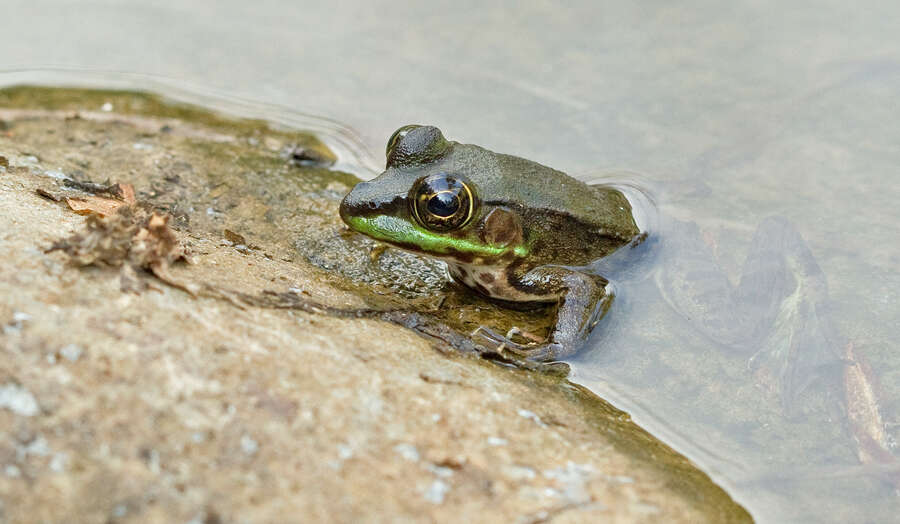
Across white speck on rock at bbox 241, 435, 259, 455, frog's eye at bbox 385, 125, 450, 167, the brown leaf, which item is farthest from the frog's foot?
the brown leaf

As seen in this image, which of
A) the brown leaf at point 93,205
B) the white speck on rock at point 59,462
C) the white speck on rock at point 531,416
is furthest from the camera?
the brown leaf at point 93,205

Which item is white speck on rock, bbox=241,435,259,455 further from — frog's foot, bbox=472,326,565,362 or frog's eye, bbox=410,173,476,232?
frog's eye, bbox=410,173,476,232

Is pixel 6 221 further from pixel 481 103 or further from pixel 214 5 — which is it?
pixel 214 5

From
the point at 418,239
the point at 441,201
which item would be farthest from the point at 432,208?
the point at 418,239

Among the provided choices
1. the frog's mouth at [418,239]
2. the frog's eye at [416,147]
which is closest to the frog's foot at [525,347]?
the frog's mouth at [418,239]

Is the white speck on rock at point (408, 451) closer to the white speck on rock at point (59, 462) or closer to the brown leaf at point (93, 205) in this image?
the white speck on rock at point (59, 462)

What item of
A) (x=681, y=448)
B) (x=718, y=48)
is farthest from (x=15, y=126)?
(x=718, y=48)
